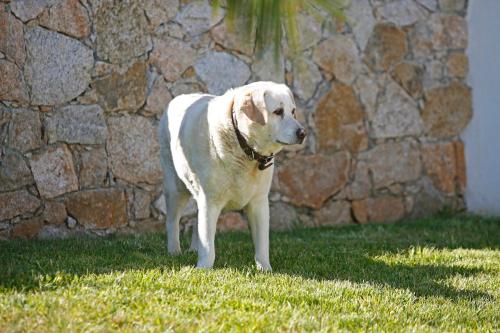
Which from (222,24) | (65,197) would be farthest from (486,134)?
(65,197)

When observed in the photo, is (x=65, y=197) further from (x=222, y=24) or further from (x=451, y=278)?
(x=451, y=278)

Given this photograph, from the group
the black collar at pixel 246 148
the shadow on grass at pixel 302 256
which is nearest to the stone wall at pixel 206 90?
the shadow on grass at pixel 302 256

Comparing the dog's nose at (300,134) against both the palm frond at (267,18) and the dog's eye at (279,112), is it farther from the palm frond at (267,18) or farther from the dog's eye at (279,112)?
the palm frond at (267,18)

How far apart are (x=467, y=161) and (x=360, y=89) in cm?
159

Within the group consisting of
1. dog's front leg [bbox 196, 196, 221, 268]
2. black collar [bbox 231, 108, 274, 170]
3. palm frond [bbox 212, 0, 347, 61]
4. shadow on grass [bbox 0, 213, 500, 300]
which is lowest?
shadow on grass [bbox 0, 213, 500, 300]

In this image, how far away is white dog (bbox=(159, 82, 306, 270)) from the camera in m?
4.74

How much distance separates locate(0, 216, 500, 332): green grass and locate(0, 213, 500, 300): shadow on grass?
1 cm

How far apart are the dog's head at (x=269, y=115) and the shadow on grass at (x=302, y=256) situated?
0.85 meters

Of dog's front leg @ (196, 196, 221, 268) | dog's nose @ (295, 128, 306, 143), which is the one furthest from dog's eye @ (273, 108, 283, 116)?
dog's front leg @ (196, 196, 221, 268)

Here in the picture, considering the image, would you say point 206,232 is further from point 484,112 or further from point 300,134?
point 484,112

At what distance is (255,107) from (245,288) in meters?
1.07

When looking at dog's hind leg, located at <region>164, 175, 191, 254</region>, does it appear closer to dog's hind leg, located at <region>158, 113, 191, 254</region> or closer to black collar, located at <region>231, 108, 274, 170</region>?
dog's hind leg, located at <region>158, 113, 191, 254</region>

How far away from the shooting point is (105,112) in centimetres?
691

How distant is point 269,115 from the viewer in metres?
4.73
